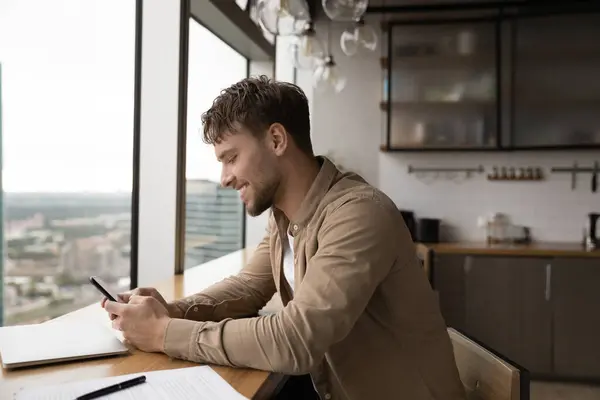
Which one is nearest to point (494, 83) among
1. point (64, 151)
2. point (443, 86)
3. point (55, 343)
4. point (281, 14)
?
point (443, 86)

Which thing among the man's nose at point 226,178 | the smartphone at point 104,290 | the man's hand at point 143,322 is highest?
the man's nose at point 226,178

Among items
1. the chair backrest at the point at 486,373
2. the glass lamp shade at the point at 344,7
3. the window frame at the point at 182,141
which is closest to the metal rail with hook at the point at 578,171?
the glass lamp shade at the point at 344,7

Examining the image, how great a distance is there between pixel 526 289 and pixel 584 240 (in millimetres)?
→ 792

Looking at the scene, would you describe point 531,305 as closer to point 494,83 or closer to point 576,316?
point 576,316

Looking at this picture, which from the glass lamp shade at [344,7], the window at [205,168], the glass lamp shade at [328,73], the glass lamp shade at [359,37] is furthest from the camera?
the glass lamp shade at [328,73]

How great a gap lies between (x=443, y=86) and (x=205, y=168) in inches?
75.8

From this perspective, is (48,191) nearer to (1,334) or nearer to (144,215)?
(144,215)

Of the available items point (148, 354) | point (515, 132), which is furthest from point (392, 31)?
point (148, 354)

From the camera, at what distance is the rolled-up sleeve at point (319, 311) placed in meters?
1.07

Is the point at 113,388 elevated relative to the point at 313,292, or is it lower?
lower

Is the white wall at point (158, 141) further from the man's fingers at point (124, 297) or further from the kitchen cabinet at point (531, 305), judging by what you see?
the kitchen cabinet at point (531, 305)

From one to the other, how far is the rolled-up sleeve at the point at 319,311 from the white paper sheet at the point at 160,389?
0.08 metres

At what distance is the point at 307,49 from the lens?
2.85m

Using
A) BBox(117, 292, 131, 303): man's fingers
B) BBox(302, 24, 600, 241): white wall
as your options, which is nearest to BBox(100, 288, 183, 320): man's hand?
BBox(117, 292, 131, 303): man's fingers
